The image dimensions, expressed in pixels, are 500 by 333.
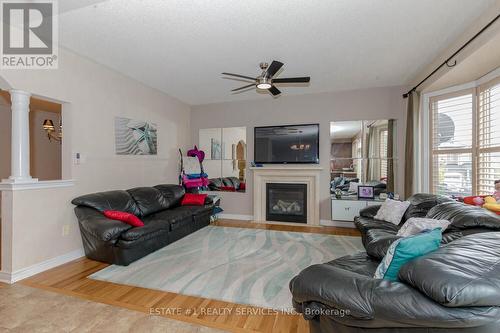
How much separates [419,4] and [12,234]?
4.84 meters

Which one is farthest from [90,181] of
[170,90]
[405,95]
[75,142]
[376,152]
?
[405,95]

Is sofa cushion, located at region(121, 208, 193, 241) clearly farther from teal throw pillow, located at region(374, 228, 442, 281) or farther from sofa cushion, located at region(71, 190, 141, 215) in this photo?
teal throw pillow, located at region(374, 228, 442, 281)

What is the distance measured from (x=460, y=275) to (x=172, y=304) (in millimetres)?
2145

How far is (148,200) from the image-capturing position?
4082 millimetres

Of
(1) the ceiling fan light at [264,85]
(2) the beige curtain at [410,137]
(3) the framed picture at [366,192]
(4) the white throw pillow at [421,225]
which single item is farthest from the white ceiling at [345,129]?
(4) the white throw pillow at [421,225]

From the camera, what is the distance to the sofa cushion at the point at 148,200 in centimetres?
393

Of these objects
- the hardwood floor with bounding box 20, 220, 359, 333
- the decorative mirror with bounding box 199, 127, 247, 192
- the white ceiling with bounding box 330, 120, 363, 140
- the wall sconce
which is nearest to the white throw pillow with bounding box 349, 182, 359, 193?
the white ceiling with bounding box 330, 120, 363, 140

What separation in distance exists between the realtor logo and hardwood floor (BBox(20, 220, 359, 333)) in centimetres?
245

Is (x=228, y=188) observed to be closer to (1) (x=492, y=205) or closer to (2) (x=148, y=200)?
(2) (x=148, y=200)

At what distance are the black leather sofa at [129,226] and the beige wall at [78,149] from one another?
0.24m

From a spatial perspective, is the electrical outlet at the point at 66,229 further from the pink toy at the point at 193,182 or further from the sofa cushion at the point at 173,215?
the pink toy at the point at 193,182

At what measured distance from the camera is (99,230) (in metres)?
2.85

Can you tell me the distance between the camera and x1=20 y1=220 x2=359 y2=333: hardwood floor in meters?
1.91

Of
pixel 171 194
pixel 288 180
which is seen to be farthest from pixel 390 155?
pixel 171 194
